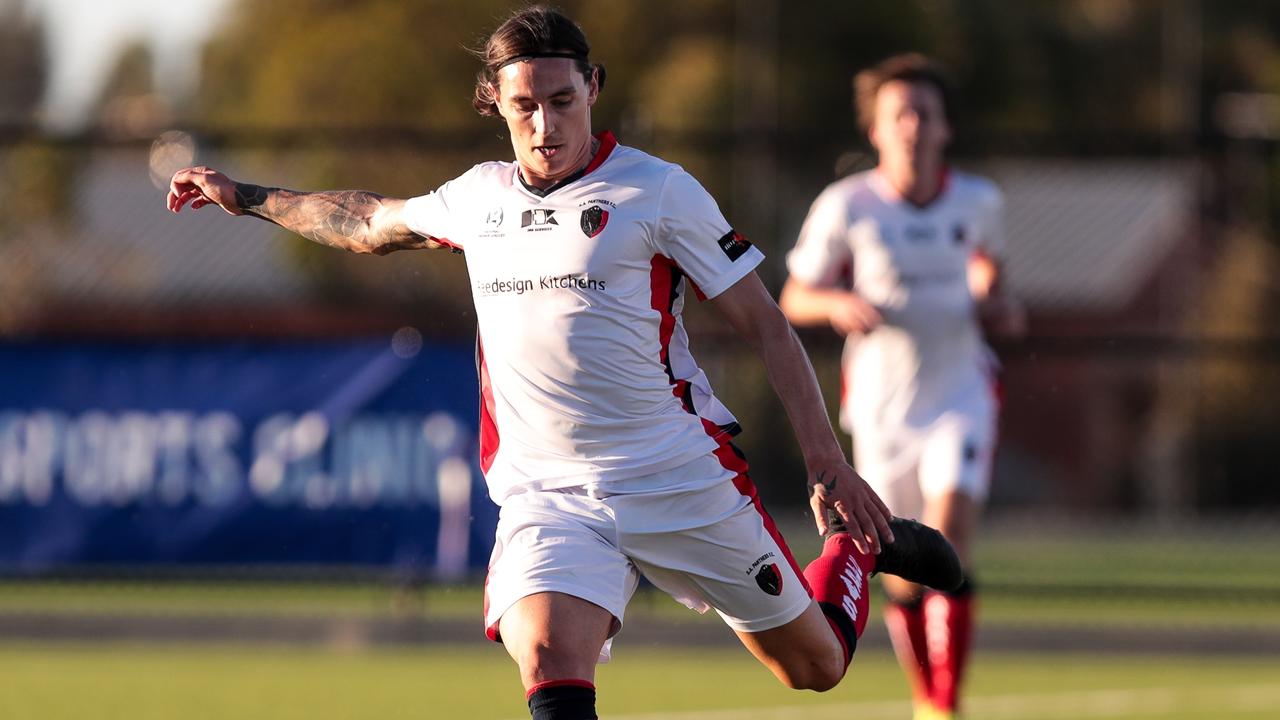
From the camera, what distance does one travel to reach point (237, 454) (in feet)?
45.6

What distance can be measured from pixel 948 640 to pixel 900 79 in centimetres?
231

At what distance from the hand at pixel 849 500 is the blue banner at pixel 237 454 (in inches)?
317

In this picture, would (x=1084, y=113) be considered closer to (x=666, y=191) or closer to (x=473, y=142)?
(x=473, y=142)

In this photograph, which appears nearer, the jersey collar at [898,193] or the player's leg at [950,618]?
the player's leg at [950,618]

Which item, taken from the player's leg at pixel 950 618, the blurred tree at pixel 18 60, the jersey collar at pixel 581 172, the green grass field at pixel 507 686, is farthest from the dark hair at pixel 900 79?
the blurred tree at pixel 18 60

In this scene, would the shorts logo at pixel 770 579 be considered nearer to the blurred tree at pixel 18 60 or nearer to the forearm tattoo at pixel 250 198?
the forearm tattoo at pixel 250 198

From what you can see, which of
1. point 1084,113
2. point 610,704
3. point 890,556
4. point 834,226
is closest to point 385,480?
point 610,704

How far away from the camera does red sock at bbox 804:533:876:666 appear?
6.74 metres

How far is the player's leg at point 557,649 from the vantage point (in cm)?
571

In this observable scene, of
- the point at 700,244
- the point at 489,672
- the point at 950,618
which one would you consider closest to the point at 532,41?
the point at 700,244

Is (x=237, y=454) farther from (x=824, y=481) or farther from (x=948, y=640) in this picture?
(x=824, y=481)

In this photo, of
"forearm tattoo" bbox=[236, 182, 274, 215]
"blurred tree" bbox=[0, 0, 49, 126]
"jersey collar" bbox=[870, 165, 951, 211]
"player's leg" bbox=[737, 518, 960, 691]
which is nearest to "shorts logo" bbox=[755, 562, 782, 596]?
"player's leg" bbox=[737, 518, 960, 691]

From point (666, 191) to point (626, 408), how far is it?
60 cm

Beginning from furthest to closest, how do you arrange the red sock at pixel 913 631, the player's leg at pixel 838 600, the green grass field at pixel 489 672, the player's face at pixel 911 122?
the green grass field at pixel 489 672, the red sock at pixel 913 631, the player's face at pixel 911 122, the player's leg at pixel 838 600
